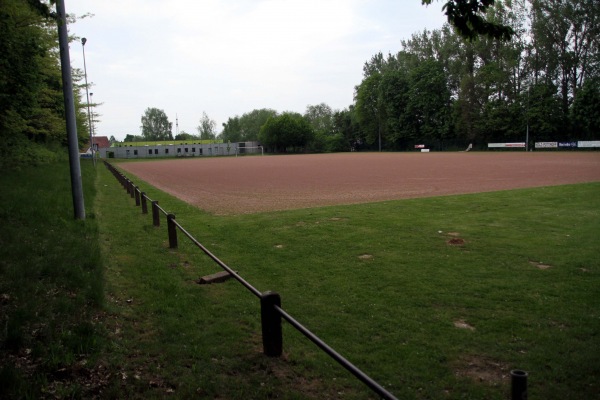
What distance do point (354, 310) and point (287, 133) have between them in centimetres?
11024

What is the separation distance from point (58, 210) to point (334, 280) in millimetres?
7721

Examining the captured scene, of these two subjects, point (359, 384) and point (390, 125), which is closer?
point (359, 384)

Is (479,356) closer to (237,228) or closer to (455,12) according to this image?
(455,12)

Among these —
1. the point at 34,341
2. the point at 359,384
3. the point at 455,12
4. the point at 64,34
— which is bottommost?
the point at 359,384

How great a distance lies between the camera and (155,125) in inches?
6909

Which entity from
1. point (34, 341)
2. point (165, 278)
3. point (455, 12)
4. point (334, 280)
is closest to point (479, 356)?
point (334, 280)

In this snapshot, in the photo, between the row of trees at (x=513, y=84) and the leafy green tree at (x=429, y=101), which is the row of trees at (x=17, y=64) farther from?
the leafy green tree at (x=429, y=101)

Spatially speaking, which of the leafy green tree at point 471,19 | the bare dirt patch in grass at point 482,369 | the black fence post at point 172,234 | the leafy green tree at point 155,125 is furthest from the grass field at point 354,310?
the leafy green tree at point 155,125

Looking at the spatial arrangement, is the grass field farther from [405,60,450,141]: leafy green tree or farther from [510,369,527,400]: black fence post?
[405,60,450,141]: leafy green tree

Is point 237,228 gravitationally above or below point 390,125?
below

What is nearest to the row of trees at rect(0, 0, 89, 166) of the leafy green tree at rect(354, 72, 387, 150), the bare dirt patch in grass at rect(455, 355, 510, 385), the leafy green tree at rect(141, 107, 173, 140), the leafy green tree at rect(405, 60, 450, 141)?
the bare dirt patch in grass at rect(455, 355, 510, 385)

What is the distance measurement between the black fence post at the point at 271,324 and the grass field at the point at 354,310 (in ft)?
0.37

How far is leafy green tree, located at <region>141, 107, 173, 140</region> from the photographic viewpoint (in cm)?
17488

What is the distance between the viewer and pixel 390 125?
96250 mm
